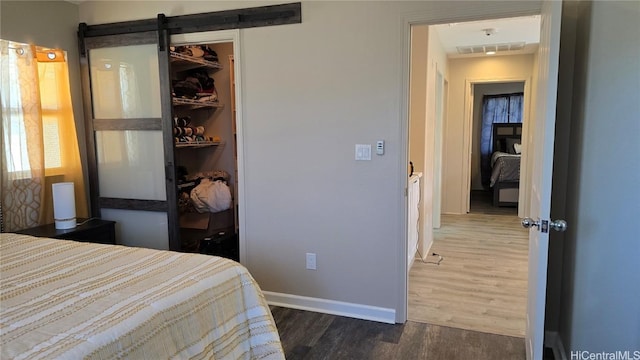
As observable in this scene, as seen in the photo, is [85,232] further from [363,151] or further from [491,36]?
[491,36]

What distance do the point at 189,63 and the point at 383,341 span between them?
10.5 ft

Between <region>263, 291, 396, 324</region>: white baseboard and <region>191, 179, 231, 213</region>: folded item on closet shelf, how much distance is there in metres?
1.42

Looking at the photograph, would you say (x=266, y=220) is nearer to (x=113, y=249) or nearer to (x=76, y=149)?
(x=113, y=249)

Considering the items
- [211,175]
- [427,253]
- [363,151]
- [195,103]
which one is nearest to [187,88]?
[195,103]

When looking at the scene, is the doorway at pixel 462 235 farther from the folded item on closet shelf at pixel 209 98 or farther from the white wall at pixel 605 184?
the folded item on closet shelf at pixel 209 98

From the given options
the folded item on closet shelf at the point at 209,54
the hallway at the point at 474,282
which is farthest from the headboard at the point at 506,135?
the folded item on closet shelf at the point at 209,54

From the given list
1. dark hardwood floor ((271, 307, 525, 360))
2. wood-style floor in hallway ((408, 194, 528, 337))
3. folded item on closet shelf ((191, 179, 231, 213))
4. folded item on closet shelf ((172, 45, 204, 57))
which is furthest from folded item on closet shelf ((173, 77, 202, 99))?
wood-style floor in hallway ((408, 194, 528, 337))

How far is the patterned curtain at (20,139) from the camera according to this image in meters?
2.99

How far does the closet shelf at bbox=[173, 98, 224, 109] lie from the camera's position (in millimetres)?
4047

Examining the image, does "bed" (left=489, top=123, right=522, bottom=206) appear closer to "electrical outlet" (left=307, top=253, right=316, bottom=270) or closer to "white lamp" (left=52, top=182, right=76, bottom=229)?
"electrical outlet" (left=307, top=253, right=316, bottom=270)

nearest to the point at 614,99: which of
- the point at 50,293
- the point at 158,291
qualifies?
the point at 158,291

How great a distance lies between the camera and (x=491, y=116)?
8.91 meters

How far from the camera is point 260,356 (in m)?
1.86

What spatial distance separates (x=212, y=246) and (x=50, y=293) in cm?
237
